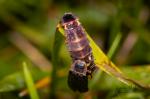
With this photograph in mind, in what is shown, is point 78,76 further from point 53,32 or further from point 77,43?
point 53,32

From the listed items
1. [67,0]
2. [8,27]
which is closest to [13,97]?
[8,27]

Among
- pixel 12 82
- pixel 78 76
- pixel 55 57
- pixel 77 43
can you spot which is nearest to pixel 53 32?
pixel 12 82

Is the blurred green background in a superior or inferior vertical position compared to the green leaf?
superior

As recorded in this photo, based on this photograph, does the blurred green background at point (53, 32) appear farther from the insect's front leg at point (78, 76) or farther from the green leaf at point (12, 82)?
the insect's front leg at point (78, 76)

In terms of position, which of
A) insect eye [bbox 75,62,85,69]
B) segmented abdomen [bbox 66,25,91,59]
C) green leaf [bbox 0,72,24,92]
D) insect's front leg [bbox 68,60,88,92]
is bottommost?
green leaf [bbox 0,72,24,92]

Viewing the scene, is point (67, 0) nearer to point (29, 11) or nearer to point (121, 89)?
point (29, 11)

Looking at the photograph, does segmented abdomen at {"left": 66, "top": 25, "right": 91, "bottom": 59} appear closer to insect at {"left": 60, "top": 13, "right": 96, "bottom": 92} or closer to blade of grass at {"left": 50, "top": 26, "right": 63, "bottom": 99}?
insect at {"left": 60, "top": 13, "right": 96, "bottom": 92}

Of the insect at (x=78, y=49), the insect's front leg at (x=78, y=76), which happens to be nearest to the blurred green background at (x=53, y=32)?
the insect's front leg at (x=78, y=76)

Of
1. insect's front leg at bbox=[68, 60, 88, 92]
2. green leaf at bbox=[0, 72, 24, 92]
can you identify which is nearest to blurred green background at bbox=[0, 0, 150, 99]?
green leaf at bbox=[0, 72, 24, 92]
